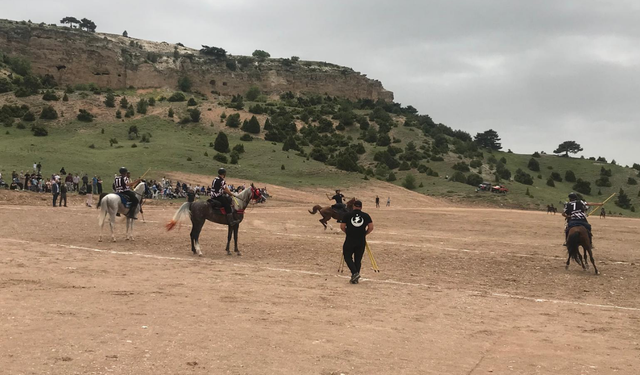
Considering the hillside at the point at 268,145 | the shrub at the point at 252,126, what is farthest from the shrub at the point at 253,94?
the shrub at the point at 252,126

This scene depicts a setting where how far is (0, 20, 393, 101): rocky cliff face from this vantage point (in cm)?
11938

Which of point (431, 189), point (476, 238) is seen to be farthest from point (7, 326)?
point (431, 189)

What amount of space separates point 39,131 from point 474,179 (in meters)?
62.2

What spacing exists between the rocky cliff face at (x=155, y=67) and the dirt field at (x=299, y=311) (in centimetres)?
10999

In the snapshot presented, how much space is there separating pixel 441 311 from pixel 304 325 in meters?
3.11

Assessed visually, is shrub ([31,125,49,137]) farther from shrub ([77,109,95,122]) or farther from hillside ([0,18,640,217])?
shrub ([77,109,95,122])

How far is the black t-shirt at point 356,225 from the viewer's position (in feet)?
44.6

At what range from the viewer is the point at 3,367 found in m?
6.79

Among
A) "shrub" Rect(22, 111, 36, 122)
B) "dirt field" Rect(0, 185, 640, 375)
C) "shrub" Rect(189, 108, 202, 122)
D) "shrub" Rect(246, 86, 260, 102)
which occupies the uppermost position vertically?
"shrub" Rect(246, 86, 260, 102)

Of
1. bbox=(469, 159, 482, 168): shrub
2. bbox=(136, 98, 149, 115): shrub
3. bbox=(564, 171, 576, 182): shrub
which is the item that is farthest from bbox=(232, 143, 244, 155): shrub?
bbox=(564, 171, 576, 182): shrub

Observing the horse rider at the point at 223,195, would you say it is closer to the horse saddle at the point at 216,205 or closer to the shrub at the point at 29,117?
the horse saddle at the point at 216,205

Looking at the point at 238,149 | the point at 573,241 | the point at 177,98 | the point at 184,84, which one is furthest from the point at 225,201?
the point at 184,84

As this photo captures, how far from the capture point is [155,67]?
129 metres

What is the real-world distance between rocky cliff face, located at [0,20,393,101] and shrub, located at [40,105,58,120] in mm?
36625
